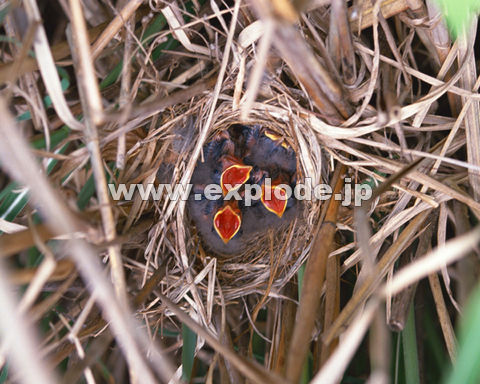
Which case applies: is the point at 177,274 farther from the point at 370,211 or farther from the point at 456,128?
the point at 456,128

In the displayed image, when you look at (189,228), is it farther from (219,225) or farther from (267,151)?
(267,151)

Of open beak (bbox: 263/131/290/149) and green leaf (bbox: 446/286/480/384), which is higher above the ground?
open beak (bbox: 263/131/290/149)

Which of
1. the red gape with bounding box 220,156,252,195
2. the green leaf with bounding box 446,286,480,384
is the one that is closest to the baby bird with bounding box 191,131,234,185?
Result: the red gape with bounding box 220,156,252,195

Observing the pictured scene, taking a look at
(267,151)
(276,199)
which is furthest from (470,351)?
(267,151)

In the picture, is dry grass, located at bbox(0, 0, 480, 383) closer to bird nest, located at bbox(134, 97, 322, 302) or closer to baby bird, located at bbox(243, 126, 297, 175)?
bird nest, located at bbox(134, 97, 322, 302)

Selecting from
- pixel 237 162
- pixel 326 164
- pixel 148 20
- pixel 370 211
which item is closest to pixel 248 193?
pixel 237 162

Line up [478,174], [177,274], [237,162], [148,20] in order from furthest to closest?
[237,162] < [177,274] < [148,20] < [478,174]

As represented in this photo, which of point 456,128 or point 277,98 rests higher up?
point 277,98

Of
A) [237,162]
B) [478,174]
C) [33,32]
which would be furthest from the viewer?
[237,162]
